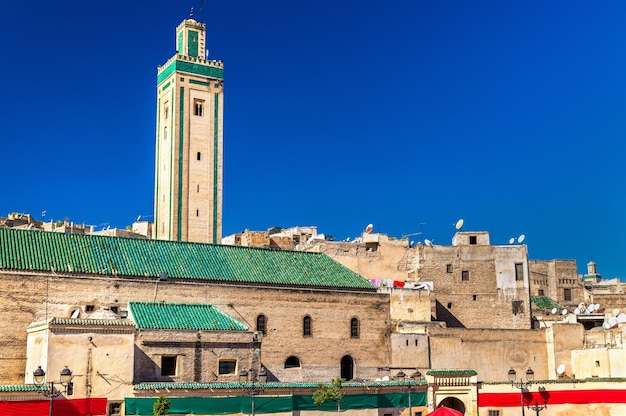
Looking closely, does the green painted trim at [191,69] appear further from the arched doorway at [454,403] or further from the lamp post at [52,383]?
the lamp post at [52,383]

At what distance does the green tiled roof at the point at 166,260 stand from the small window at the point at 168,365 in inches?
186

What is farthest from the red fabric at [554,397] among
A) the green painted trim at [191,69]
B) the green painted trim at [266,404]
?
the green painted trim at [191,69]

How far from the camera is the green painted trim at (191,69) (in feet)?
155

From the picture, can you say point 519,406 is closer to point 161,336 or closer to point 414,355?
point 414,355

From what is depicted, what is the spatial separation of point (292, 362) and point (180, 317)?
6.74 metres

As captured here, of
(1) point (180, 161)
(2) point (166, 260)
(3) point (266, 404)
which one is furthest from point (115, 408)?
(1) point (180, 161)

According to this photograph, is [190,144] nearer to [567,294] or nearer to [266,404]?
[266,404]

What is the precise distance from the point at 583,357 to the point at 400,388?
13.6 m

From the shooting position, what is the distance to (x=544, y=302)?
189 feet

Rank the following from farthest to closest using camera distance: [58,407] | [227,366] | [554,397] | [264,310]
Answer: [264,310], [554,397], [227,366], [58,407]

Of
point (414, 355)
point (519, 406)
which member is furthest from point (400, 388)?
point (414, 355)

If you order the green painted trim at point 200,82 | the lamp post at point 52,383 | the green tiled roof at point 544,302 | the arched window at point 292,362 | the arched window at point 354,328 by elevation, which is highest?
the green painted trim at point 200,82

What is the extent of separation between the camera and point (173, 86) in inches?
1857

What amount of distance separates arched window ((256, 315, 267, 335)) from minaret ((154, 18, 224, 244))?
40.0ft
